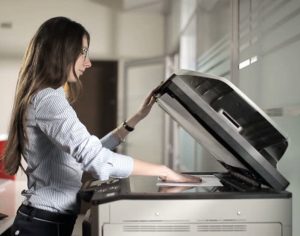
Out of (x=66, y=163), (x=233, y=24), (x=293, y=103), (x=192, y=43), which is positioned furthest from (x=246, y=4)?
(x=192, y=43)

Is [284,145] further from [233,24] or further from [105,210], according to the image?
[233,24]

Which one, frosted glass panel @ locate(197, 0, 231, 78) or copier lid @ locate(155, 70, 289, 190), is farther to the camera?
frosted glass panel @ locate(197, 0, 231, 78)

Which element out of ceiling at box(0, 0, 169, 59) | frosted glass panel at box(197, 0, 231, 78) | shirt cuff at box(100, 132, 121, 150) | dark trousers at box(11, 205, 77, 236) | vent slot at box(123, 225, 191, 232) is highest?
ceiling at box(0, 0, 169, 59)

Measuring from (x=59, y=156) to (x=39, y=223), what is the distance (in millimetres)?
198

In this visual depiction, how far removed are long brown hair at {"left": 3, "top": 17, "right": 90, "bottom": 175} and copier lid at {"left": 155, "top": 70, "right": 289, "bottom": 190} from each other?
11.0 inches

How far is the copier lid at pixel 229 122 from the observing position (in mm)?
995

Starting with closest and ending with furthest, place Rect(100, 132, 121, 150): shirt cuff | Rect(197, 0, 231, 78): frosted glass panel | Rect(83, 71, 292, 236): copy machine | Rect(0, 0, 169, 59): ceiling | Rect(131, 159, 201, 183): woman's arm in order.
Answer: Rect(83, 71, 292, 236): copy machine
Rect(131, 159, 201, 183): woman's arm
Rect(100, 132, 121, 150): shirt cuff
Rect(197, 0, 231, 78): frosted glass panel
Rect(0, 0, 169, 59): ceiling

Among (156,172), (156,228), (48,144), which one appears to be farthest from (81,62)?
(156,228)

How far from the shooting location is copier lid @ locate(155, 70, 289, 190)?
0.99 meters

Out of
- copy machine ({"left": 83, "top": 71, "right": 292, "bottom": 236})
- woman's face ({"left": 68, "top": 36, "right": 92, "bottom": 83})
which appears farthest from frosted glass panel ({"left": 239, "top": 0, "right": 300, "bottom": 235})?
woman's face ({"left": 68, "top": 36, "right": 92, "bottom": 83})

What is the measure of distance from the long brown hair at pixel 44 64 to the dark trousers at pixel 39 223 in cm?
18

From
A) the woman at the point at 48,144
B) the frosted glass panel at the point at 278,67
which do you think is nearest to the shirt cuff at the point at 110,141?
the woman at the point at 48,144

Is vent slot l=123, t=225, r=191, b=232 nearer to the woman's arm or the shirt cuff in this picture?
the woman's arm

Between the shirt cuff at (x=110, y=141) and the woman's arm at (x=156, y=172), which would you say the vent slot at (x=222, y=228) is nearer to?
the woman's arm at (x=156, y=172)
